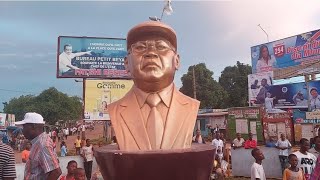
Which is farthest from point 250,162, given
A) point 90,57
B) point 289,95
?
point 289,95

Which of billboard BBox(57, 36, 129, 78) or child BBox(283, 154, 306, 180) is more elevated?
billboard BBox(57, 36, 129, 78)

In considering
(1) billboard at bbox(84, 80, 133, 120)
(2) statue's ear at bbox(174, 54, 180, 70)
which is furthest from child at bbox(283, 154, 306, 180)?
(1) billboard at bbox(84, 80, 133, 120)

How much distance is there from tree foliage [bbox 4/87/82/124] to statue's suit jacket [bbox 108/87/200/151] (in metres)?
51.5

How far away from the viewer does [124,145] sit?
11.2 feet

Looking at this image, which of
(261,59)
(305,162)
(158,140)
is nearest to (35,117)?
(158,140)

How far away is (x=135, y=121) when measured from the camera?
11.6ft

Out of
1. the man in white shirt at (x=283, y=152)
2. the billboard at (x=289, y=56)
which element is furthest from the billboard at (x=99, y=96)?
the man in white shirt at (x=283, y=152)

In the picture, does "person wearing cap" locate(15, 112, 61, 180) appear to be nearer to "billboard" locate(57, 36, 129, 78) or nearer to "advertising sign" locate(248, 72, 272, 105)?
"billboard" locate(57, 36, 129, 78)

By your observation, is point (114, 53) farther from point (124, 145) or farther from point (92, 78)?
point (124, 145)

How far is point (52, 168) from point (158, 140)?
1.19m

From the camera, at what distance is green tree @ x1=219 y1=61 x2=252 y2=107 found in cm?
3728

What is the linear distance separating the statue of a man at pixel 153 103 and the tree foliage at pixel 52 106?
51.5 metres

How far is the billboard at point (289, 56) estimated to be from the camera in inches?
793

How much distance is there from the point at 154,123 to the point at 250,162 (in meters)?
7.67
